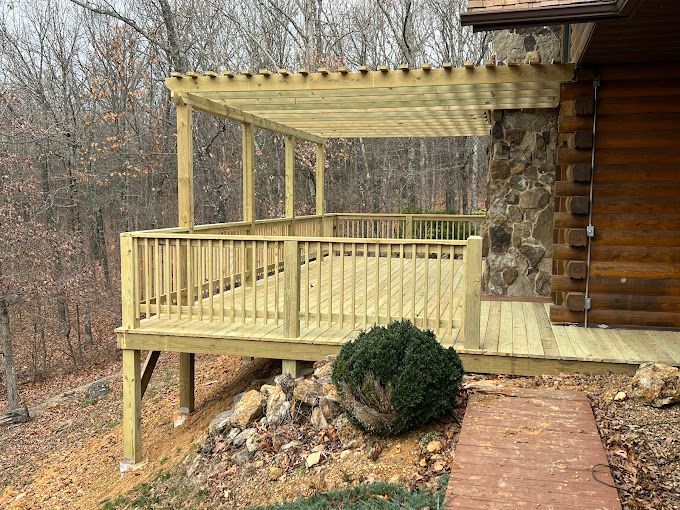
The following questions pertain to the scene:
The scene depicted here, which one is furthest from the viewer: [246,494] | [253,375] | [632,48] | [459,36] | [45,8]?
[459,36]

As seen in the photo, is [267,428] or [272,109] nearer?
[267,428]

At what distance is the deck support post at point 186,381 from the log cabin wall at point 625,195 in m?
4.71

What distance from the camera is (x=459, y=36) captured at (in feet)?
65.6

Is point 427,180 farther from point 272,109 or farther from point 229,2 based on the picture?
point 272,109

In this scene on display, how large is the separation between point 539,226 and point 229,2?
14788 mm

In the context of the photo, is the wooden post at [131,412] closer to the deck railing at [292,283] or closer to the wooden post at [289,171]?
the deck railing at [292,283]

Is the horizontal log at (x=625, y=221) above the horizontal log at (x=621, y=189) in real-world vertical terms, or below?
below

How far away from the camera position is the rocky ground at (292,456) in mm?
3586

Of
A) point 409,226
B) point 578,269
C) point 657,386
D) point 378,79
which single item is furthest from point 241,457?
point 409,226

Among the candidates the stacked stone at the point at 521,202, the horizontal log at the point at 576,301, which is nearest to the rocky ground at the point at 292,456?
the horizontal log at the point at 576,301

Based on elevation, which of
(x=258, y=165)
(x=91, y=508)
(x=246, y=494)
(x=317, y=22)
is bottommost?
(x=91, y=508)

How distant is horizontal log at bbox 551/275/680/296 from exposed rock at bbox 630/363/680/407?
197 cm

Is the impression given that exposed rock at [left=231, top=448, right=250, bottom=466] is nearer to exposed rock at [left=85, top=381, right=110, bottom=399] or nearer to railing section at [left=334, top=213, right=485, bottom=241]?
exposed rock at [left=85, top=381, right=110, bottom=399]

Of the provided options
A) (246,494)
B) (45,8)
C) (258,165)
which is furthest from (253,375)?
(45,8)
